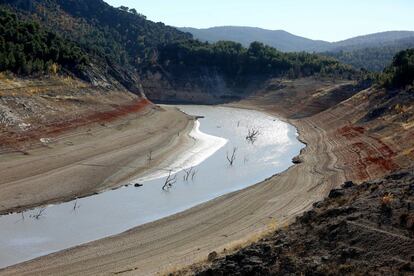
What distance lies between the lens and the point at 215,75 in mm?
127188

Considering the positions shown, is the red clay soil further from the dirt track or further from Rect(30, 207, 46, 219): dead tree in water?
the dirt track

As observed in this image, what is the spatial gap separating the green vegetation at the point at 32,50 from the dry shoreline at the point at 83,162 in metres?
11.7

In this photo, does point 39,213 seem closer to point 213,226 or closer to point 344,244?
point 213,226

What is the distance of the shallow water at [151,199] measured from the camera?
28047mm

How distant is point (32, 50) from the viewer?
69.1m

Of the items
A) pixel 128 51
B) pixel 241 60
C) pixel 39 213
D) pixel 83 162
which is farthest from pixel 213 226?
→ pixel 128 51

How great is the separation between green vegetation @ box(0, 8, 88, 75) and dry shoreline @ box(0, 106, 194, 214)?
1168 centimetres

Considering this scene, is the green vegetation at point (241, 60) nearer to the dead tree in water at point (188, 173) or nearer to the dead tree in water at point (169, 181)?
the dead tree in water at point (188, 173)

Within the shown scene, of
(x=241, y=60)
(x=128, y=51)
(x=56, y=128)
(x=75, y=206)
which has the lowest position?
(x=75, y=206)

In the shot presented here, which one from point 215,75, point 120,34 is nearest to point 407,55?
point 215,75

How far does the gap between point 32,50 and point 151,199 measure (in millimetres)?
40029

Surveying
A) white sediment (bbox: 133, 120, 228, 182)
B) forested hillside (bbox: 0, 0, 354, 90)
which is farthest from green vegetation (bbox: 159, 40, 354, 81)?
white sediment (bbox: 133, 120, 228, 182)

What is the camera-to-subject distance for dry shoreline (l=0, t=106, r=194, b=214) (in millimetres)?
34969

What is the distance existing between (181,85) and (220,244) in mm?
98582
